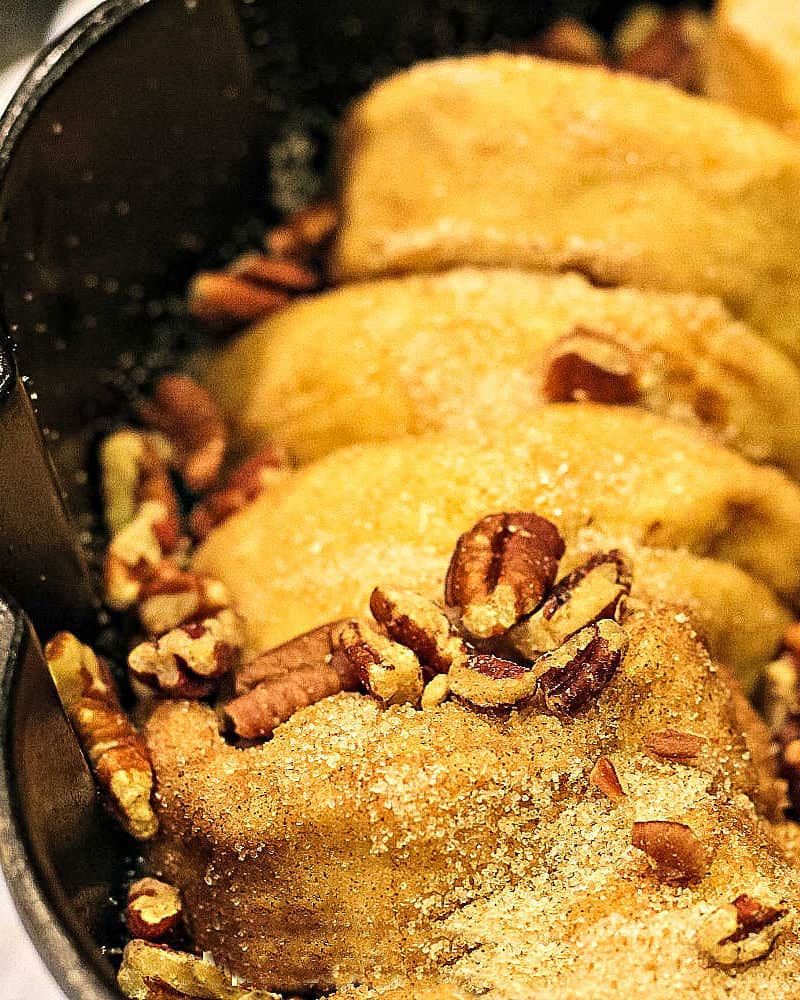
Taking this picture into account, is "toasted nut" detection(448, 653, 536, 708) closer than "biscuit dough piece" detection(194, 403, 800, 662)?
Yes

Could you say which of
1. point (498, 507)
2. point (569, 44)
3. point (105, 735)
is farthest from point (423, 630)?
point (569, 44)

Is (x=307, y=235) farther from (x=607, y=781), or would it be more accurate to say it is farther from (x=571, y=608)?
(x=607, y=781)

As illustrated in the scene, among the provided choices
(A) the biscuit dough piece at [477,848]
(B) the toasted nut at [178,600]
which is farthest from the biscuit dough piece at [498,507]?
(A) the biscuit dough piece at [477,848]

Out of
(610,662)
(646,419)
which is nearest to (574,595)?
(610,662)

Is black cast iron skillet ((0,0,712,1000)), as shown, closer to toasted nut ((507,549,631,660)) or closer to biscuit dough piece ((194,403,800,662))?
biscuit dough piece ((194,403,800,662))

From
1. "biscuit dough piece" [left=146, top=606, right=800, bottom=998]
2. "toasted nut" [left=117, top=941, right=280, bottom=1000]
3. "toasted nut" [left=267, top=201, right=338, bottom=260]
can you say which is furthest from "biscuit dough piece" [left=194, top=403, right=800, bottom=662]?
"toasted nut" [left=267, top=201, right=338, bottom=260]

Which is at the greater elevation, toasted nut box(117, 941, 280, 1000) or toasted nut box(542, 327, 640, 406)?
toasted nut box(542, 327, 640, 406)
